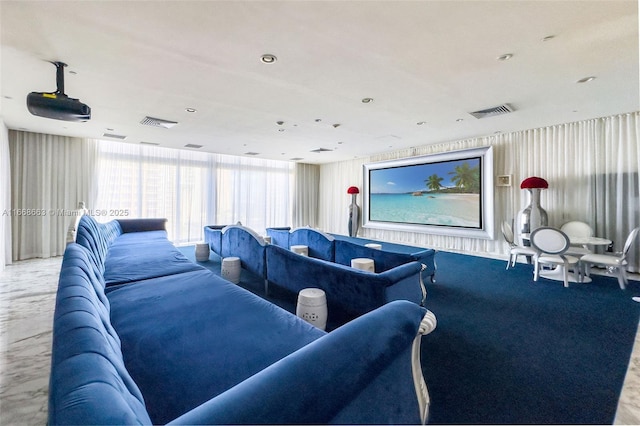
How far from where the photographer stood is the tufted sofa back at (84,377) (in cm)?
56

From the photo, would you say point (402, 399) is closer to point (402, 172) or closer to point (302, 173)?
point (402, 172)

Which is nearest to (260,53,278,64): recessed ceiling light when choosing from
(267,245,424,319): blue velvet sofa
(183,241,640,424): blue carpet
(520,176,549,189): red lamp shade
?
(267,245,424,319): blue velvet sofa

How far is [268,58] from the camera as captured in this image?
96.7 inches

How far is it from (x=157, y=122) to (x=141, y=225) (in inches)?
101

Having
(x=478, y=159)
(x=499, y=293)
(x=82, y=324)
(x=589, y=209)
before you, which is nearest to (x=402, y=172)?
(x=478, y=159)

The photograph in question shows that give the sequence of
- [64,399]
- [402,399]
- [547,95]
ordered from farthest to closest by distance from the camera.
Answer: [547,95] < [402,399] < [64,399]

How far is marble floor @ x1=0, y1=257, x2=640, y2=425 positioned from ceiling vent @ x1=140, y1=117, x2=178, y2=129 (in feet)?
9.02

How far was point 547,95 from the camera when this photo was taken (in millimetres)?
3344

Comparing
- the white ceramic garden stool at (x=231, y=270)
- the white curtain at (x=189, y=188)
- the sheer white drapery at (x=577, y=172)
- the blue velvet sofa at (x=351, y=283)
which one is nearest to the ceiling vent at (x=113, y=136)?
the white curtain at (x=189, y=188)

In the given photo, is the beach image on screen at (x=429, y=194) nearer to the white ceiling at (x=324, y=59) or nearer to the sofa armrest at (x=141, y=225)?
the white ceiling at (x=324, y=59)

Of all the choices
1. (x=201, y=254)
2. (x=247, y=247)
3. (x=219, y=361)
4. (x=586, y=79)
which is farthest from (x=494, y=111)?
(x=201, y=254)

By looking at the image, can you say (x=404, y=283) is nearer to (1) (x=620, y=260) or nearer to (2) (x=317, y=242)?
(2) (x=317, y=242)

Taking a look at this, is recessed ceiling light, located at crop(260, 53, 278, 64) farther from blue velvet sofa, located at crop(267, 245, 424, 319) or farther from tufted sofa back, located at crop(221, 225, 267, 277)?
tufted sofa back, located at crop(221, 225, 267, 277)

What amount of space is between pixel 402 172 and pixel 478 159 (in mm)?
1882
